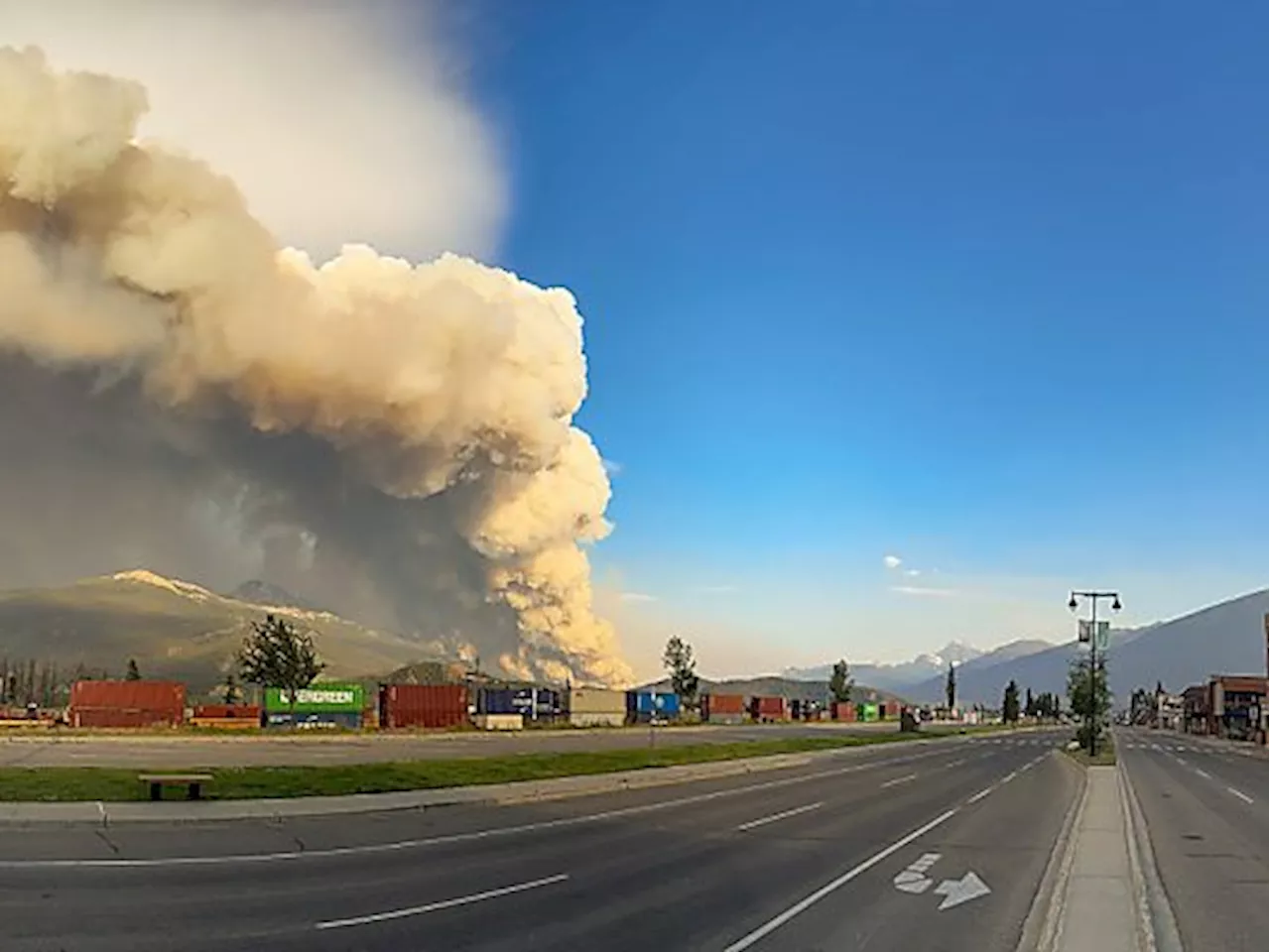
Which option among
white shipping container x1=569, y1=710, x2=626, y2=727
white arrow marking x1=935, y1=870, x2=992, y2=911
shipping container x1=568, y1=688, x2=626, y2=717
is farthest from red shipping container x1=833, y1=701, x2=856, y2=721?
white arrow marking x1=935, y1=870, x2=992, y2=911

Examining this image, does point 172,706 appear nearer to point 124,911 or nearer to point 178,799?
point 178,799

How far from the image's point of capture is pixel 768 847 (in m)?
20.8

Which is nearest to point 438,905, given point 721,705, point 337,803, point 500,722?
point 337,803

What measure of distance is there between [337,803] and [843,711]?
127 meters

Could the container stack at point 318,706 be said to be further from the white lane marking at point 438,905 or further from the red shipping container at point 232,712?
the white lane marking at point 438,905

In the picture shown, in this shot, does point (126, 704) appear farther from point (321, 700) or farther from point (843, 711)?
point (843, 711)

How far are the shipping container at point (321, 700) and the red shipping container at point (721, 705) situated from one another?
44.6 meters

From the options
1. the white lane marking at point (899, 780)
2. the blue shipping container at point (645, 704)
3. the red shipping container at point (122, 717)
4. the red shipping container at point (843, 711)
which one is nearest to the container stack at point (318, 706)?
the red shipping container at point (122, 717)

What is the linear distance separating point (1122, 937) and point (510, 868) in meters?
7.89

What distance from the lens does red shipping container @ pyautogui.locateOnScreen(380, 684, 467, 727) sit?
7850 centimetres

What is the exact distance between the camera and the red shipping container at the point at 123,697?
70.8 m

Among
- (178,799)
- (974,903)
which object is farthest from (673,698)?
(974,903)

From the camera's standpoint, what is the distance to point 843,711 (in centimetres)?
14625

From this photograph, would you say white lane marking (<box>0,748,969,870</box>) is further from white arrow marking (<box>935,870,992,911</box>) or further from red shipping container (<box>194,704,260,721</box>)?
red shipping container (<box>194,704,260,721</box>)
